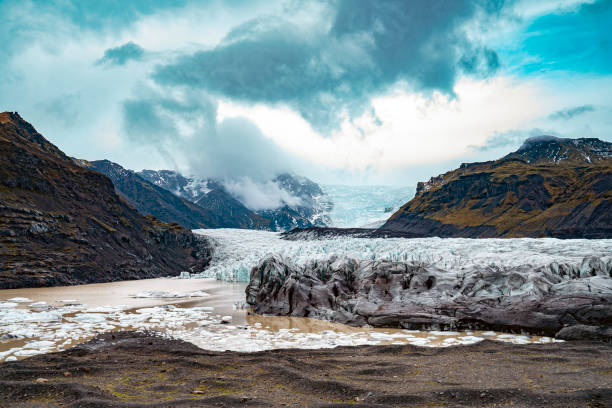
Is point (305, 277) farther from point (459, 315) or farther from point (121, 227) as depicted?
point (121, 227)

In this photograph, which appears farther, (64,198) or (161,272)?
(161,272)

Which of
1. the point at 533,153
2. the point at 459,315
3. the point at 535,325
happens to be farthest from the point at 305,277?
the point at 533,153

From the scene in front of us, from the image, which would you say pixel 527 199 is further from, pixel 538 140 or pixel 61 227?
pixel 61 227

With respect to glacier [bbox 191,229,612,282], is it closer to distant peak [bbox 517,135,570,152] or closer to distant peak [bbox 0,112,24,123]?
distant peak [bbox 0,112,24,123]

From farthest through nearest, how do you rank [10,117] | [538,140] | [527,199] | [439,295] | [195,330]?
Result: [538,140]
[527,199]
[10,117]
[439,295]
[195,330]

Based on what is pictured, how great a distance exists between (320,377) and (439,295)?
42.3ft

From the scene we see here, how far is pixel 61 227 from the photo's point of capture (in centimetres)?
4412

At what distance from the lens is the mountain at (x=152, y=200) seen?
545 ft

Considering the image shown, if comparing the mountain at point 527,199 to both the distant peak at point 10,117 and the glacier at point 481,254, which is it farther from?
the distant peak at point 10,117

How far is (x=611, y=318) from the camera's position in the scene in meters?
13.8

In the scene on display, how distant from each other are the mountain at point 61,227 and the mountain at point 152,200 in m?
104

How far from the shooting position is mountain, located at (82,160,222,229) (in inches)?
6535

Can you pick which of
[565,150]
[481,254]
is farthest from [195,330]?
[565,150]

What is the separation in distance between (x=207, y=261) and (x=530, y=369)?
216ft
